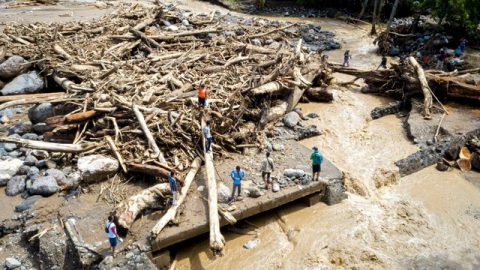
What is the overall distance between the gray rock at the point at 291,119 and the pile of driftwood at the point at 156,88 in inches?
10.9

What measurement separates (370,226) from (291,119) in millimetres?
4486

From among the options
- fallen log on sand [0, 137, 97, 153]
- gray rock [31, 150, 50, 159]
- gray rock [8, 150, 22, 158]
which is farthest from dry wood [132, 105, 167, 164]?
gray rock [8, 150, 22, 158]

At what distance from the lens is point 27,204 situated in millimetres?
8320

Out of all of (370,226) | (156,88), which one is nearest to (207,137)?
(156,88)

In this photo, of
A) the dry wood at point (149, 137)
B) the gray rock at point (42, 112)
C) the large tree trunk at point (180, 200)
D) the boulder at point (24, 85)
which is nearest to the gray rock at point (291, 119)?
the large tree trunk at point (180, 200)

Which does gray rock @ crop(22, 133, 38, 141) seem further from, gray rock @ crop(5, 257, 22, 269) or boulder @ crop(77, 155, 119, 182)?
gray rock @ crop(5, 257, 22, 269)

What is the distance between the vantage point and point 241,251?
8.42m

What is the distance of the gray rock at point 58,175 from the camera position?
29.0ft

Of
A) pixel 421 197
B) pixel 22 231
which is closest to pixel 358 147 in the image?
pixel 421 197

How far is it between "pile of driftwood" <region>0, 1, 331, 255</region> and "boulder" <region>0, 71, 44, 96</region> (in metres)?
0.34

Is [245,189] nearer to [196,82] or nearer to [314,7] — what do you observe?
[196,82]

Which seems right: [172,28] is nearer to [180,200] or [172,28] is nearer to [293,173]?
[293,173]

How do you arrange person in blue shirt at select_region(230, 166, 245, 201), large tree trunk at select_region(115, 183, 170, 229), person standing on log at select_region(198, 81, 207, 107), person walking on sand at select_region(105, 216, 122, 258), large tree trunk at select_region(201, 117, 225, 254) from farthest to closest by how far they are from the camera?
1. person standing on log at select_region(198, 81, 207, 107)
2. person in blue shirt at select_region(230, 166, 245, 201)
3. large tree trunk at select_region(115, 183, 170, 229)
4. large tree trunk at select_region(201, 117, 225, 254)
5. person walking on sand at select_region(105, 216, 122, 258)

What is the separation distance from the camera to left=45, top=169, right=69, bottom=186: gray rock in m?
8.84
